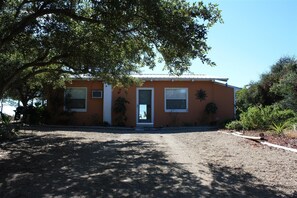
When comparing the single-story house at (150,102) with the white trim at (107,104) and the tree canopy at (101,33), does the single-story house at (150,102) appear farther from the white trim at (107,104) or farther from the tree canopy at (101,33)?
the tree canopy at (101,33)

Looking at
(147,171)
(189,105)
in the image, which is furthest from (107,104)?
(147,171)

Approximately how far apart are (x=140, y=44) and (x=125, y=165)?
4717 millimetres

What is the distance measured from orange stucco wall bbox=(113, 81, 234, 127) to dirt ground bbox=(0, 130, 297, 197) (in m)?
10.2

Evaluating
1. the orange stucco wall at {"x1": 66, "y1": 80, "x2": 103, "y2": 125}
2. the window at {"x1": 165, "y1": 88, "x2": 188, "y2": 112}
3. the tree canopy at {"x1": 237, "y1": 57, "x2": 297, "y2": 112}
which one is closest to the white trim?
the orange stucco wall at {"x1": 66, "y1": 80, "x2": 103, "y2": 125}

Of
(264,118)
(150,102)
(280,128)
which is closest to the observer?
(280,128)

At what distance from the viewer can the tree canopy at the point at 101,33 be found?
813 centimetres

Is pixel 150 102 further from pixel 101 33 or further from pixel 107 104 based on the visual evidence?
pixel 101 33

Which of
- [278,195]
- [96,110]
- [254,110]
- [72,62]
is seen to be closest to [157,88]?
[96,110]

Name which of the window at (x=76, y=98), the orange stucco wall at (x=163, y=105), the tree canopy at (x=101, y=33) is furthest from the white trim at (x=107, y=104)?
the tree canopy at (x=101, y=33)

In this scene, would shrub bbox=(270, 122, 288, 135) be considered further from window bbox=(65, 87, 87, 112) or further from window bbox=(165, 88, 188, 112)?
window bbox=(65, 87, 87, 112)

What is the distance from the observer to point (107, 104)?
21.8 m

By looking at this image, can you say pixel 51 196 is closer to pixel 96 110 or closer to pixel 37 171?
pixel 37 171

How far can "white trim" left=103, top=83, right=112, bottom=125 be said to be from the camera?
71.1ft

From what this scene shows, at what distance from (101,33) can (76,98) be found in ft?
38.0
